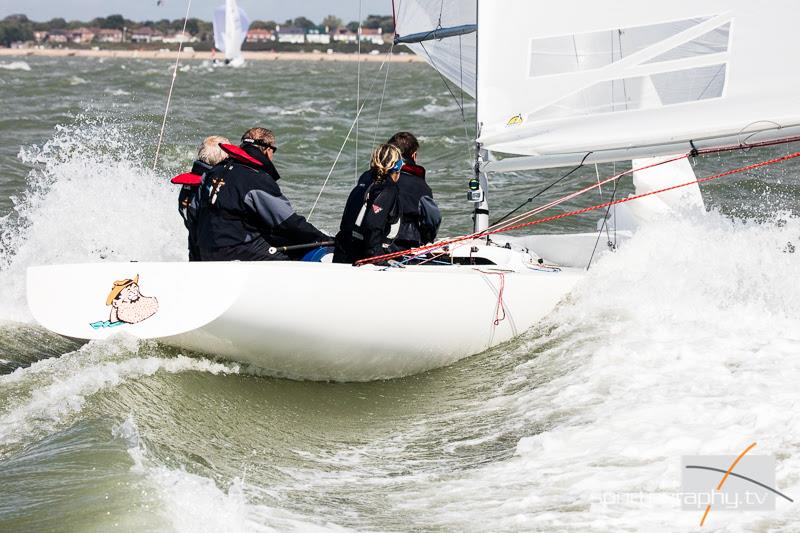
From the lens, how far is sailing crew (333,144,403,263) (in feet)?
13.1

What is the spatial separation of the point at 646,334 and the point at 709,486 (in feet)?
4.43

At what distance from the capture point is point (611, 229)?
17.2ft

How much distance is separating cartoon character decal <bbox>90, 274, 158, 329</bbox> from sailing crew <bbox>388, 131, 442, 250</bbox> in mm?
1146

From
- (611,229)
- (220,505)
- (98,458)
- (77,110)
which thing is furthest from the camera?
(77,110)

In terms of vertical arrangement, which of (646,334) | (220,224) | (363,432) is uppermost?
(220,224)

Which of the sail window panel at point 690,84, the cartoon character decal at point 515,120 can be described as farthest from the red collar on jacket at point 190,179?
the sail window panel at point 690,84

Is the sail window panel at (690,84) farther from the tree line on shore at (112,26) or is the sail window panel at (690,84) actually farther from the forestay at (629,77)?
the tree line on shore at (112,26)

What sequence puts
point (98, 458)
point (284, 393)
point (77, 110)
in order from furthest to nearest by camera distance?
point (77, 110) < point (284, 393) < point (98, 458)

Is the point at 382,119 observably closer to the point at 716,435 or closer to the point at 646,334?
the point at 646,334

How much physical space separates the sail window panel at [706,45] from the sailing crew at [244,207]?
1.74 m

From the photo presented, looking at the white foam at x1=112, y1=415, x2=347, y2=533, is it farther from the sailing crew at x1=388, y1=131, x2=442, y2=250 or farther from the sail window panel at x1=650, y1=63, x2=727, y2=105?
the sail window panel at x1=650, y1=63, x2=727, y2=105

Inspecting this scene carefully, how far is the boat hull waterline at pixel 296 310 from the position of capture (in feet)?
11.7

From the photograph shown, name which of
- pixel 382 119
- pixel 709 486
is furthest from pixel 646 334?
pixel 382 119

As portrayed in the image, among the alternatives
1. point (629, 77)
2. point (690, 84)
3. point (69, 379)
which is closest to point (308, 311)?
point (69, 379)
